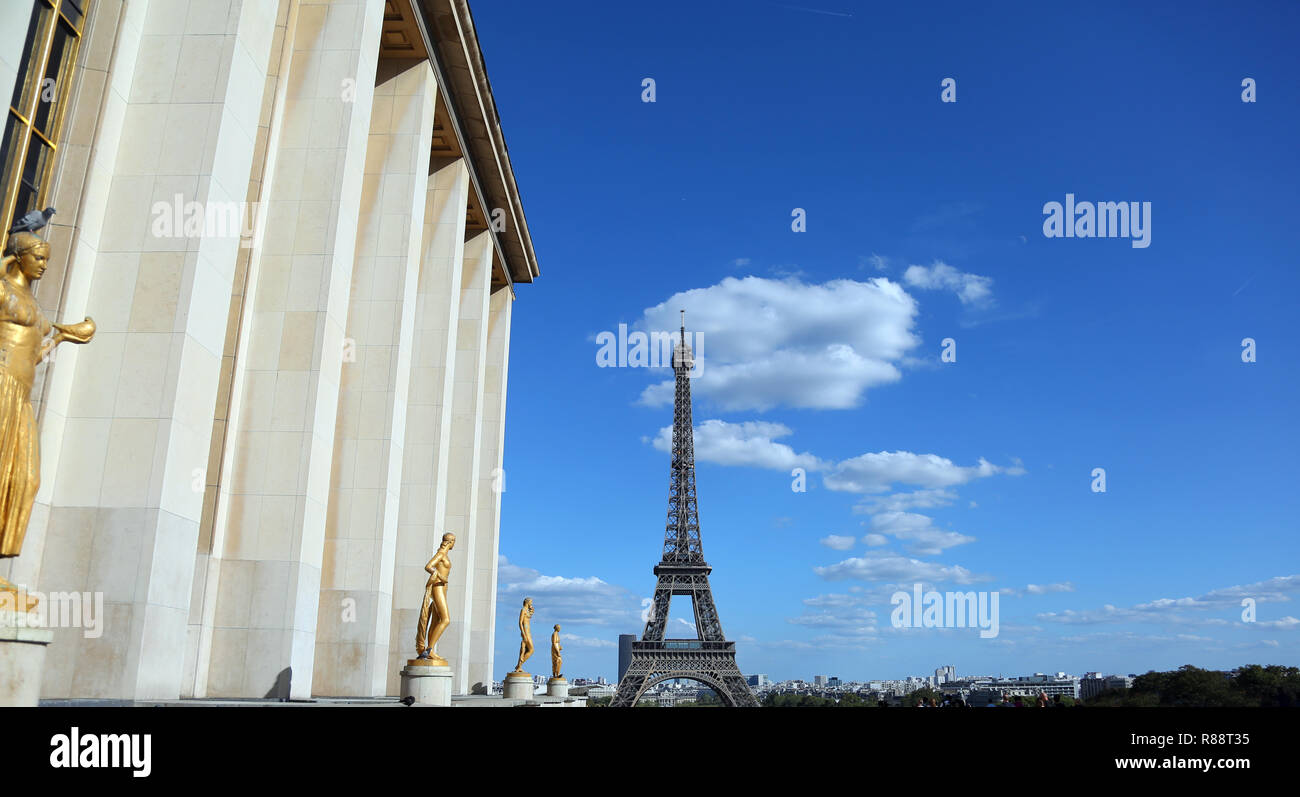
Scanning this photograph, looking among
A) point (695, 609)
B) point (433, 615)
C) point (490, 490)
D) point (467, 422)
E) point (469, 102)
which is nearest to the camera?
point (433, 615)

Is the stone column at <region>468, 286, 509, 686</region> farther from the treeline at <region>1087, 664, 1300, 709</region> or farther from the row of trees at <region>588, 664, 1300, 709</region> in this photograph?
the treeline at <region>1087, 664, 1300, 709</region>

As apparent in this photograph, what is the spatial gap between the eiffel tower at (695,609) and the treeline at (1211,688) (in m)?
43.2

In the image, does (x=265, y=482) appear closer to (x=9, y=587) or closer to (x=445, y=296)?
(x=9, y=587)

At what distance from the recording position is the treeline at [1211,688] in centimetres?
3372

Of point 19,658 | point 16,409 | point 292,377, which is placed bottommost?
point 19,658

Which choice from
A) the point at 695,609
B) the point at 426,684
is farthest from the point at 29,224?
the point at 695,609

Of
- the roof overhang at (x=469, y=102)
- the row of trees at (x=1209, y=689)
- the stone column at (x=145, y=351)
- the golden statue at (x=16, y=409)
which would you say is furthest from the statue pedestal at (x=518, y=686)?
the golden statue at (x=16, y=409)

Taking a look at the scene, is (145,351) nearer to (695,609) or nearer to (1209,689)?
(1209,689)

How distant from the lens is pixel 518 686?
1420 inches

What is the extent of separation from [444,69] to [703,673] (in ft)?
220

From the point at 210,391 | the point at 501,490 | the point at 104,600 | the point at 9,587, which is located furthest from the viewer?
the point at 501,490

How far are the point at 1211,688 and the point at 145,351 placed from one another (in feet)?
137
